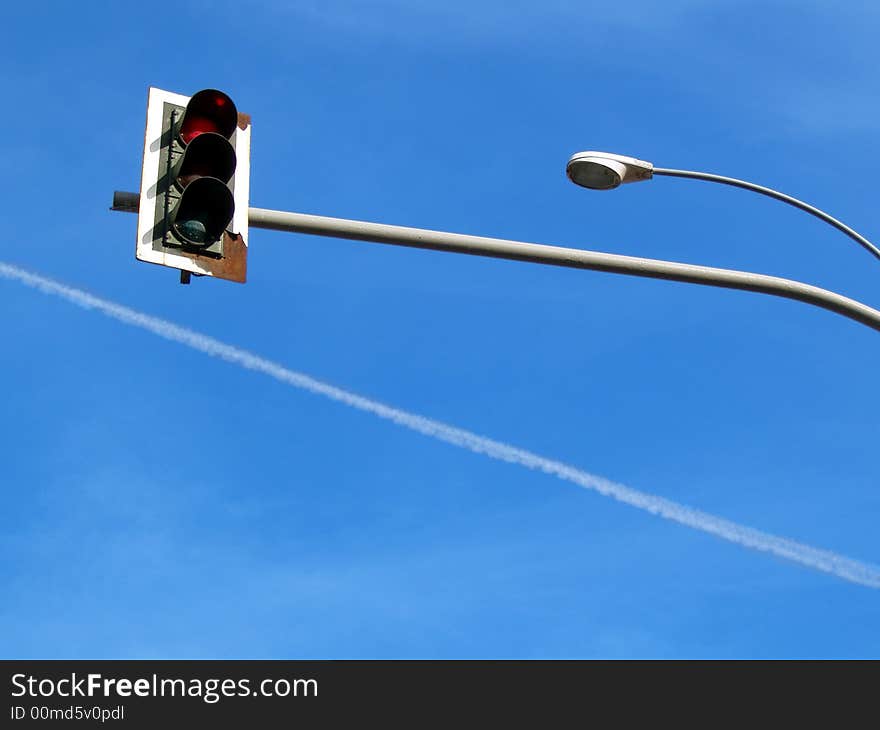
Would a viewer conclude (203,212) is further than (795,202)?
No

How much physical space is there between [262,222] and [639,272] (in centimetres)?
259

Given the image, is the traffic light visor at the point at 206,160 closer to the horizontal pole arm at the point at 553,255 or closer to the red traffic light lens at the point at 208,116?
the red traffic light lens at the point at 208,116

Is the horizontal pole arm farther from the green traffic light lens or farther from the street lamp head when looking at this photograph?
the street lamp head

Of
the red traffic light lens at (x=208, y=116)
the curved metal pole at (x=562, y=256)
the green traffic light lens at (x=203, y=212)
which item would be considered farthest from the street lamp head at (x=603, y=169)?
the green traffic light lens at (x=203, y=212)

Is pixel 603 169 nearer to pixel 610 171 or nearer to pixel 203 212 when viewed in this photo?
pixel 610 171

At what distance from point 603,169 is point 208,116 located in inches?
136

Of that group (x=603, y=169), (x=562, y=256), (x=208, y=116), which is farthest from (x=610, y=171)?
(x=208, y=116)

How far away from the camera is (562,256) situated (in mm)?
9047

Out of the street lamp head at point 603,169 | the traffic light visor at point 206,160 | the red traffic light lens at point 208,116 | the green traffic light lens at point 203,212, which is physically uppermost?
the street lamp head at point 603,169

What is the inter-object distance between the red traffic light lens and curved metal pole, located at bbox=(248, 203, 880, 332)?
1.80 feet

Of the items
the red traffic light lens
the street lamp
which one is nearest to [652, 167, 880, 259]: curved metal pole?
the street lamp

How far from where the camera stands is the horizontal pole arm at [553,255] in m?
8.42

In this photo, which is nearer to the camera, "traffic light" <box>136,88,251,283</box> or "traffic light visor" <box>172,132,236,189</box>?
"traffic light" <box>136,88,251,283</box>

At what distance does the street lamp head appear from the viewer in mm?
10508
